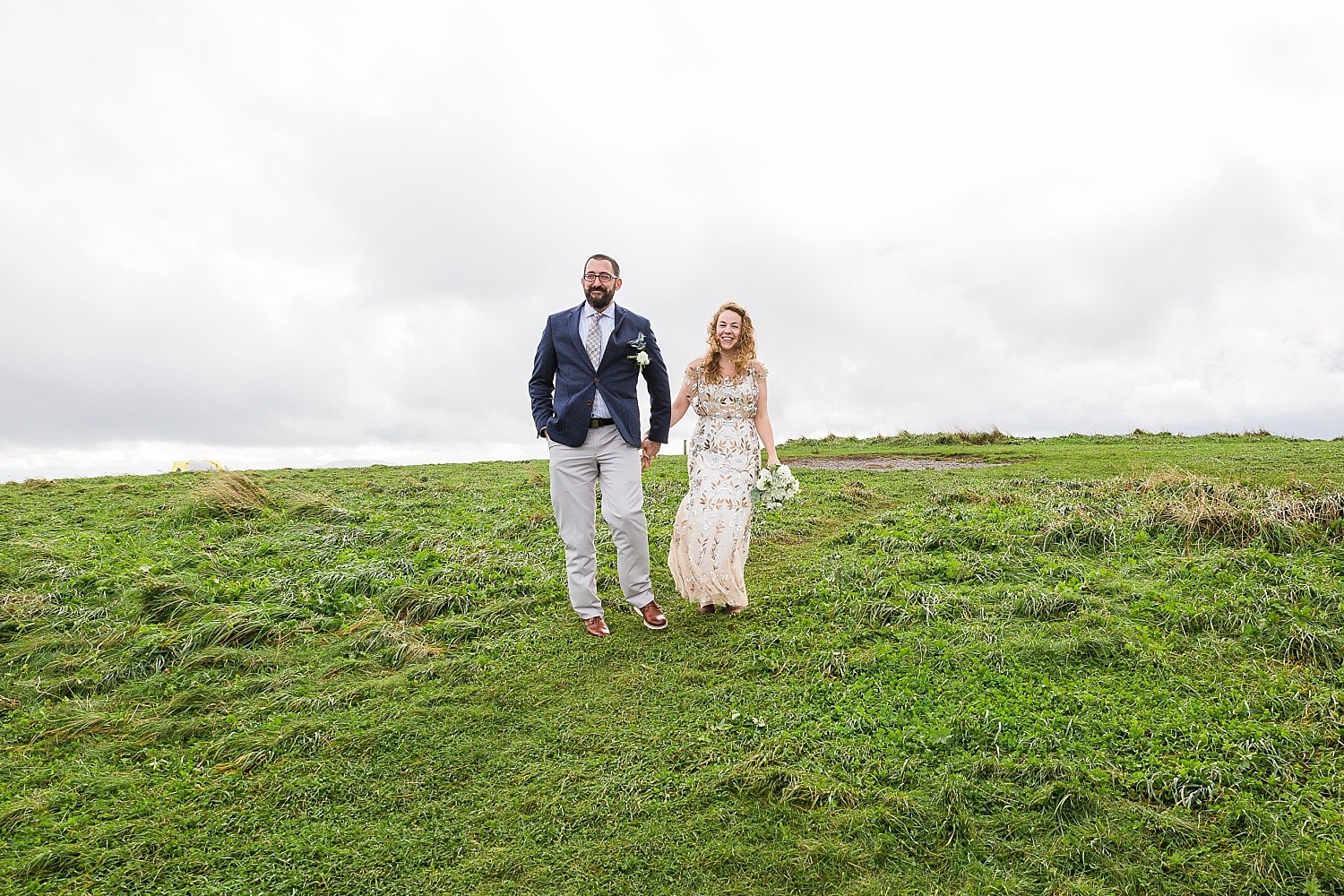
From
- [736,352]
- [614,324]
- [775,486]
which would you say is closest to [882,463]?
[775,486]

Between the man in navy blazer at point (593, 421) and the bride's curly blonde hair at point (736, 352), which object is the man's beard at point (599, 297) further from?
the bride's curly blonde hair at point (736, 352)

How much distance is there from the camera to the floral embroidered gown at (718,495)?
6.44 meters

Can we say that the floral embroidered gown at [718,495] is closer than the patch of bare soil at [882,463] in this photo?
Yes

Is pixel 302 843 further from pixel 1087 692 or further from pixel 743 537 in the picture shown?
pixel 1087 692

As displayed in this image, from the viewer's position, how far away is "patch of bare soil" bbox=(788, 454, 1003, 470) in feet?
53.6

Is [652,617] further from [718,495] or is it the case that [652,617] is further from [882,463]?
[882,463]

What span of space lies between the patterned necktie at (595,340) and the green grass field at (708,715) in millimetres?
2204

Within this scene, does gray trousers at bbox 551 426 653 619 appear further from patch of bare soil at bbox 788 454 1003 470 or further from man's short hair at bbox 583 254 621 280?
patch of bare soil at bbox 788 454 1003 470

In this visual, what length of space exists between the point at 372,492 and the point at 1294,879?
12.4 meters

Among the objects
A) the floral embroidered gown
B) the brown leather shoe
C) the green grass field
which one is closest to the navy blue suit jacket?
the floral embroidered gown

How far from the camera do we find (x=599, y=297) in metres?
6.16

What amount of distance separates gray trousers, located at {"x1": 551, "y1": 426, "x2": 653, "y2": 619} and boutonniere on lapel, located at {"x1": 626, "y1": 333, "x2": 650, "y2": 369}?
0.57 meters

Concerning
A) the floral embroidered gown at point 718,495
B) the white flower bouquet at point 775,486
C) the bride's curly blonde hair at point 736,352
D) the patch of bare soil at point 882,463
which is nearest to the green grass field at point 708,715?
the floral embroidered gown at point 718,495

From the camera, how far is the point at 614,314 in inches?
246
